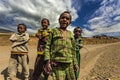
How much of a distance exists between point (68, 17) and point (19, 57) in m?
3.33

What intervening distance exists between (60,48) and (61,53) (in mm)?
87

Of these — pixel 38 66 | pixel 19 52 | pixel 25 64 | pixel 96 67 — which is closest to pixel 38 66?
pixel 38 66

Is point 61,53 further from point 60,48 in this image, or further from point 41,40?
point 41,40

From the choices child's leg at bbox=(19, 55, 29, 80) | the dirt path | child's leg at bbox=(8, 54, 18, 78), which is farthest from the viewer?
the dirt path

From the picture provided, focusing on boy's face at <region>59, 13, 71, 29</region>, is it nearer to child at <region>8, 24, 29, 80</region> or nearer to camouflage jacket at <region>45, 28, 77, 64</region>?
camouflage jacket at <region>45, 28, 77, 64</region>

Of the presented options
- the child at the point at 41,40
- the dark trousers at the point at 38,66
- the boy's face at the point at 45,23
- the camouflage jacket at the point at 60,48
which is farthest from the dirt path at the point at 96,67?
the camouflage jacket at the point at 60,48

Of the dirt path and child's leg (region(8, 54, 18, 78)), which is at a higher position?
child's leg (region(8, 54, 18, 78))

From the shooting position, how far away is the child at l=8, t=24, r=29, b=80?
7.18 meters

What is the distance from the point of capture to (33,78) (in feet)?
23.3

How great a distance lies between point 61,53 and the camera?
421 cm

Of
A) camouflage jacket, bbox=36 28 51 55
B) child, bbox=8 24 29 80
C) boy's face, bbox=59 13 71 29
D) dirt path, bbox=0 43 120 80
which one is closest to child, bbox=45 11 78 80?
boy's face, bbox=59 13 71 29

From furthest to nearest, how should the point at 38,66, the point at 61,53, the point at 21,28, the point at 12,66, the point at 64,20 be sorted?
the point at 21,28
the point at 12,66
the point at 38,66
the point at 64,20
the point at 61,53

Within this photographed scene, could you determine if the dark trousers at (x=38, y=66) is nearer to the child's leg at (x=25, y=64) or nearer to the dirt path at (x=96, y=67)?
Answer: the child's leg at (x=25, y=64)

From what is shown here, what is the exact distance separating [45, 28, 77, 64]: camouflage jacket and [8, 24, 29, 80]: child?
3.05 m
